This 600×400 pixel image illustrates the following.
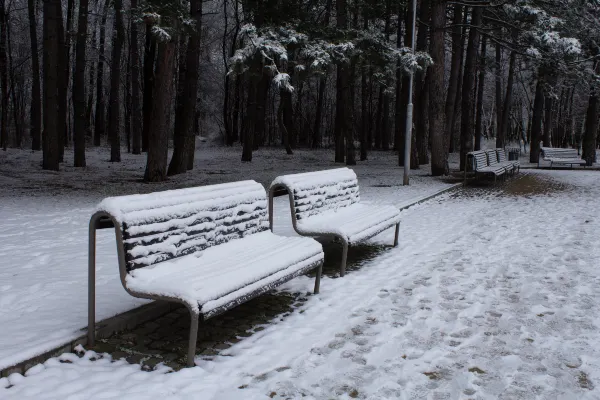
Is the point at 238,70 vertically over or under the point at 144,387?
over

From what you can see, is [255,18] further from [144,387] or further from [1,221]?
[144,387]

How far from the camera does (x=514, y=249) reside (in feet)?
24.2

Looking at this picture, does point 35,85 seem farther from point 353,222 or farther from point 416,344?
point 416,344

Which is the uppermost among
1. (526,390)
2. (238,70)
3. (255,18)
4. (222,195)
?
(255,18)

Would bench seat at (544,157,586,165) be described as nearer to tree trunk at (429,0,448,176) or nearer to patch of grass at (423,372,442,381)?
tree trunk at (429,0,448,176)

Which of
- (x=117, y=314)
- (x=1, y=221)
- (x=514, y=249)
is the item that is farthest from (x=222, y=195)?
(x=1, y=221)

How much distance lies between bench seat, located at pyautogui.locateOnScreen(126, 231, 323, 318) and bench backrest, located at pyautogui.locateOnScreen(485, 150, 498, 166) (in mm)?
14074

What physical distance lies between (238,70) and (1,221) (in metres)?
7.16

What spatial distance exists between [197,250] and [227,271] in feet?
1.59

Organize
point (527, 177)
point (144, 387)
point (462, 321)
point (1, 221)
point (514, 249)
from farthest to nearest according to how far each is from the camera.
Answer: point (527, 177) < point (1, 221) < point (514, 249) < point (462, 321) < point (144, 387)

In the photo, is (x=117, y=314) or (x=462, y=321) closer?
(x=117, y=314)

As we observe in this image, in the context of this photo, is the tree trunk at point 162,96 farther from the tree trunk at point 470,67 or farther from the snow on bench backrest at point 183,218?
the tree trunk at point 470,67

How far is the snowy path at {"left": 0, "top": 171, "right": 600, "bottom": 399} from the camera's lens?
129 inches

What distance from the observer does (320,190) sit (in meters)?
6.68
